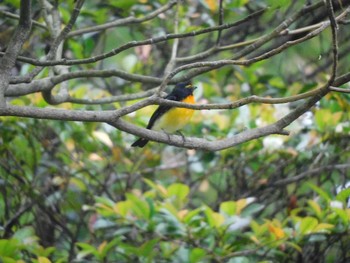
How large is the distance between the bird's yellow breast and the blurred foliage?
0.42ft

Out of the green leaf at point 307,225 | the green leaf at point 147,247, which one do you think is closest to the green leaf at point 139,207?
the green leaf at point 147,247

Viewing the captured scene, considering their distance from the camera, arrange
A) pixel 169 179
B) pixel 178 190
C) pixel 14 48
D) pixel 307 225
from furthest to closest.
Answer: pixel 169 179 < pixel 178 190 < pixel 307 225 < pixel 14 48

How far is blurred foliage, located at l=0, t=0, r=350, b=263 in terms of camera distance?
4141 mm

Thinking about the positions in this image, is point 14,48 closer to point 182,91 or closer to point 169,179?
point 182,91

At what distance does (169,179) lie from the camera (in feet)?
18.6

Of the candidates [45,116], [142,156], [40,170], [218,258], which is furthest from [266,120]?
[45,116]

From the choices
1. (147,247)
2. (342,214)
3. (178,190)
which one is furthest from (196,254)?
(342,214)

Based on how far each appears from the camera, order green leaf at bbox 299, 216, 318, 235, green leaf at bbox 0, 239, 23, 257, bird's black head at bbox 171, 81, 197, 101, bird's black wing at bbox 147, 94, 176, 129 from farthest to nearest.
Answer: bird's black head at bbox 171, 81, 197, 101 < bird's black wing at bbox 147, 94, 176, 129 < green leaf at bbox 299, 216, 318, 235 < green leaf at bbox 0, 239, 23, 257

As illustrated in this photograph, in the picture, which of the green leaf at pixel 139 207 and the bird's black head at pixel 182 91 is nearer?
the green leaf at pixel 139 207

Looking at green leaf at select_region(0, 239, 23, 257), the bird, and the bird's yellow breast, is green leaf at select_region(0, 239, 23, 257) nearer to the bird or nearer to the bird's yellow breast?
the bird

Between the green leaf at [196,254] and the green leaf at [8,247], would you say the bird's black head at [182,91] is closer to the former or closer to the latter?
the green leaf at [196,254]

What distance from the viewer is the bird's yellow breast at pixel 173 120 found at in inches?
198

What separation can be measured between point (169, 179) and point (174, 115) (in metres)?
0.74

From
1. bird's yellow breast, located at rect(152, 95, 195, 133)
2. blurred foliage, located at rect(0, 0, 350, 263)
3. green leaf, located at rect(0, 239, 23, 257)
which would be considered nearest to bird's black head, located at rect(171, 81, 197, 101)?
blurred foliage, located at rect(0, 0, 350, 263)
